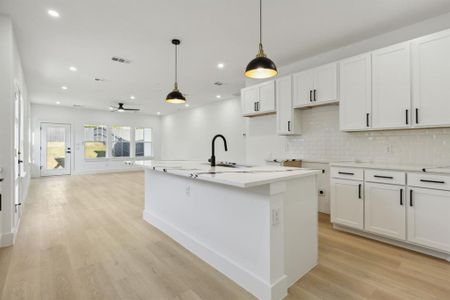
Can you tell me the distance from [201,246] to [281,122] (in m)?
2.86

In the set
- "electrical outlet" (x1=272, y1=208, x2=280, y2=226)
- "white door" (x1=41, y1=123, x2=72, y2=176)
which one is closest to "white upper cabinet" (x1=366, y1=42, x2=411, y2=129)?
"electrical outlet" (x1=272, y1=208, x2=280, y2=226)

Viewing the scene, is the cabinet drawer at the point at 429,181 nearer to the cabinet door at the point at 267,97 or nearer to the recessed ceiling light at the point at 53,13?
the cabinet door at the point at 267,97

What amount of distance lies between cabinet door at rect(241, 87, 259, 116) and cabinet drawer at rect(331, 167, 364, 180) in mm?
2232

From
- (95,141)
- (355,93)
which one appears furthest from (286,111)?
(95,141)

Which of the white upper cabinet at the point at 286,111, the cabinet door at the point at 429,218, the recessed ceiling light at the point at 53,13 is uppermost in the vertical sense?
the recessed ceiling light at the point at 53,13

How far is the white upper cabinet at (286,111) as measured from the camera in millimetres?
4262

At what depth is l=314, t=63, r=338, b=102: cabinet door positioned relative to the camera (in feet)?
11.9

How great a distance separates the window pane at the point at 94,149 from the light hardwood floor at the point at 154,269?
22.6ft

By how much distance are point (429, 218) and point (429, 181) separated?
407 mm

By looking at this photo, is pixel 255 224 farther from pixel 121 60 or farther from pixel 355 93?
pixel 121 60

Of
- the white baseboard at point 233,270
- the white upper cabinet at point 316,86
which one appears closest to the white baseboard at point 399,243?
the white baseboard at point 233,270

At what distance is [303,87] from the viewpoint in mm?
4051

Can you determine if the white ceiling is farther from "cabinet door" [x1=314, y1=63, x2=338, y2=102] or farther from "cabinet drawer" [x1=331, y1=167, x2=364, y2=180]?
"cabinet drawer" [x1=331, y1=167, x2=364, y2=180]

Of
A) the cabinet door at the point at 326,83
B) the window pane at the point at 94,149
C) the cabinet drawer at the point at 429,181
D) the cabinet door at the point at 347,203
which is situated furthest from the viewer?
the window pane at the point at 94,149
